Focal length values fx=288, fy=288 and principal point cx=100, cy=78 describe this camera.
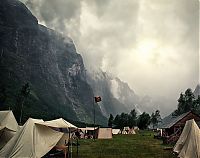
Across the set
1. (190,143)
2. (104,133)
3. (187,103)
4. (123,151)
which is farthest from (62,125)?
(187,103)

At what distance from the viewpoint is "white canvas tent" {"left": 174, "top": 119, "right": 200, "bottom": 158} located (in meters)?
22.1

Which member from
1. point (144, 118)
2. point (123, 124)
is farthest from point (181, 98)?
point (123, 124)

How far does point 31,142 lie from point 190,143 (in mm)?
12436

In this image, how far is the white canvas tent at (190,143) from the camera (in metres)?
22.1

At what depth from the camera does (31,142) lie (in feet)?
69.3

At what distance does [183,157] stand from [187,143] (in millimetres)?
1489

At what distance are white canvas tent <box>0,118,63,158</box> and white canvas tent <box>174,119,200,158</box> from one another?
33.5 feet

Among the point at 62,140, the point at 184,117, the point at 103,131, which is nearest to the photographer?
the point at 62,140

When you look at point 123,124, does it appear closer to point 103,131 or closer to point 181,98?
point 181,98

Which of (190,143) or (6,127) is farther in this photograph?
(6,127)

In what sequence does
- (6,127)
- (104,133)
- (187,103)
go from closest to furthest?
(6,127) < (104,133) < (187,103)

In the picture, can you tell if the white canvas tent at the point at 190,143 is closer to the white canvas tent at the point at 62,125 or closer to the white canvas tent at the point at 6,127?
the white canvas tent at the point at 62,125

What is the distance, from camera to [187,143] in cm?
2369

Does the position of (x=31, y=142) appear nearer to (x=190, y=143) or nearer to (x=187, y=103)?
(x=190, y=143)
